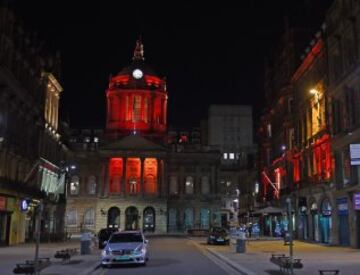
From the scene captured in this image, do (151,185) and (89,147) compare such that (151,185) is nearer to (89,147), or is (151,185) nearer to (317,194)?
(89,147)

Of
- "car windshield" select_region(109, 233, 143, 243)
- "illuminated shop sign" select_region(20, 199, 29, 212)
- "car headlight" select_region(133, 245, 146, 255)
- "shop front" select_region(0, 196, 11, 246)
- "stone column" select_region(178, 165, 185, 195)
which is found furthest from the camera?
"stone column" select_region(178, 165, 185, 195)

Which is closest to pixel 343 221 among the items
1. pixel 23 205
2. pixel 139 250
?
pixel 139 250

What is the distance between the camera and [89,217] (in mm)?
100938

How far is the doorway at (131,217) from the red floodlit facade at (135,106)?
1801 centimetres

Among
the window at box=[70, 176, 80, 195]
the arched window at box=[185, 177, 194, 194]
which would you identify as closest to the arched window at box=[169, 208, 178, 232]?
the arched window at box=[185, 177, 194, 194]

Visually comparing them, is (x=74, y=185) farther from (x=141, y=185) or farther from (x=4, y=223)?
(x=4, y=223)

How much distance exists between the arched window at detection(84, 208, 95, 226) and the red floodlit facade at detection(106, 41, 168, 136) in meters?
18.4

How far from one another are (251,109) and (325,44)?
330ft

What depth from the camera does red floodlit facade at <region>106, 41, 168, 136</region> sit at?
113500mm

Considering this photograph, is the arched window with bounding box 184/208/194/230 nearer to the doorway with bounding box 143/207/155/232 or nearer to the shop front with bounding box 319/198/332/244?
the doorway with bounding box 143/207/155/232

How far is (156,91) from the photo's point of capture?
115938 millimetres

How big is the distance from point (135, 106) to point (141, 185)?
20.0 meters

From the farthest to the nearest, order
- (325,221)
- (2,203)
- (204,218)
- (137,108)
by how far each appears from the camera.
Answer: (137,108), (204,218), (325,221), (2,203)

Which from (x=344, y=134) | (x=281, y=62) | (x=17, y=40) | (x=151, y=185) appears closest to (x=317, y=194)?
(x=344, y=134)
